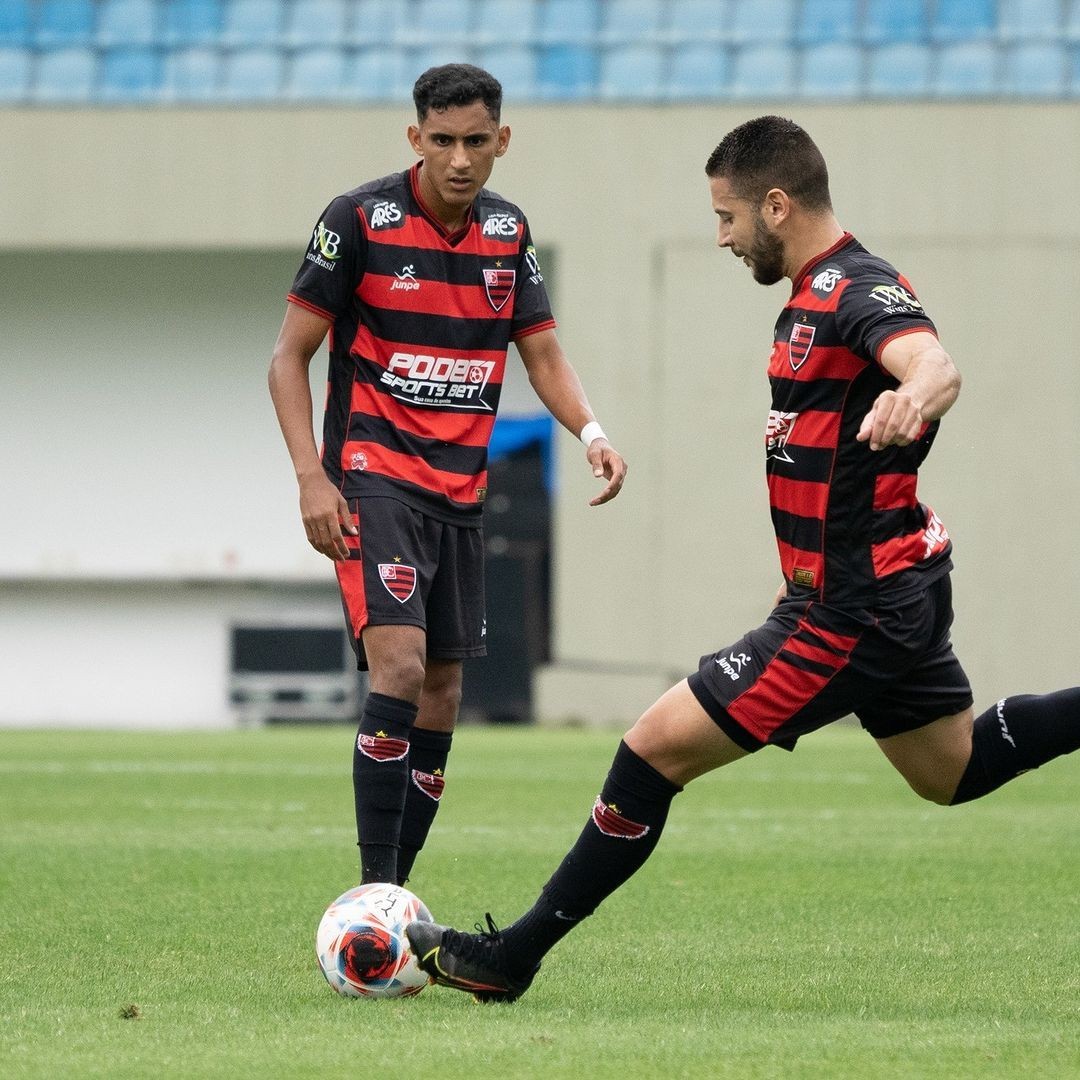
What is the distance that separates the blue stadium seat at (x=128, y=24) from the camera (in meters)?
22.5

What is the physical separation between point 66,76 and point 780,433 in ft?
64.9

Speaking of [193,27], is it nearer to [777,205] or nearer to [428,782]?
[428,782]

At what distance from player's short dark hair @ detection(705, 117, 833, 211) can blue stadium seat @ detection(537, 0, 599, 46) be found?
1818cm

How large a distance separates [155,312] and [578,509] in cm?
590

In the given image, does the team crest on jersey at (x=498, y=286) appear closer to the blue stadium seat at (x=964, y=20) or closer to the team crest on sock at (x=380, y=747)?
the team crest on sock at (x=380, y=747)

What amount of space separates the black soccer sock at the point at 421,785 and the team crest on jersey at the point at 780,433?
1.50 meters

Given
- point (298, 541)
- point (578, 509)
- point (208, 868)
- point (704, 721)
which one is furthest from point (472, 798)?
point (298, 541)

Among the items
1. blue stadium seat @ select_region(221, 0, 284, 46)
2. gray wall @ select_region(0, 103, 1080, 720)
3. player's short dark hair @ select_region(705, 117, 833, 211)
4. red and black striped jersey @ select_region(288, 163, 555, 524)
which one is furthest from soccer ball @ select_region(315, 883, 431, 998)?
blue stadium seat @ select_region(221, 0, 284, 46)

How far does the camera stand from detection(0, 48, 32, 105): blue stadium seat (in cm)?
2259

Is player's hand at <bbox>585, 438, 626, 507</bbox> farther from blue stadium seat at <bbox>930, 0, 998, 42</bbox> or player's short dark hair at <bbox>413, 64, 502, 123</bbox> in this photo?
blue stadium seat at <bbox>930, 0, 998, 42</bbox>

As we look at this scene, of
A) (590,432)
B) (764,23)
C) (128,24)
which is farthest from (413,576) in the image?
(128,24)

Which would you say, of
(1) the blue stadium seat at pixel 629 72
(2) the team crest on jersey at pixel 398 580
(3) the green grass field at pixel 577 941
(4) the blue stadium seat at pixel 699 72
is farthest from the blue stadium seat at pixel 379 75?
(2) the team crest on jersey at pixel 398 580

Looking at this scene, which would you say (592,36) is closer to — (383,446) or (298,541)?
(298,541)

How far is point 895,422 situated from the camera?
145 inches
